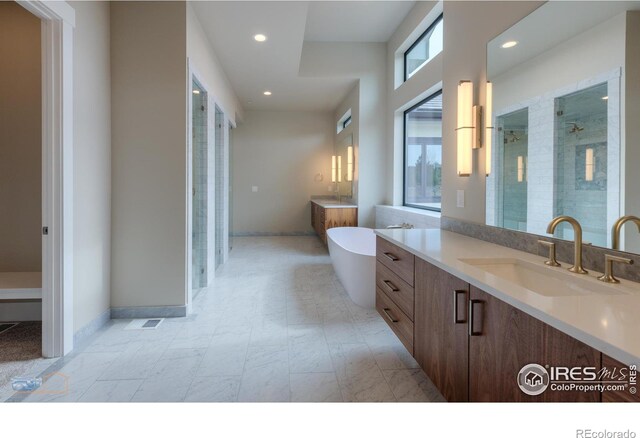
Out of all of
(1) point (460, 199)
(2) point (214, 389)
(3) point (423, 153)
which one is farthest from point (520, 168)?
(3) point (423, 153)

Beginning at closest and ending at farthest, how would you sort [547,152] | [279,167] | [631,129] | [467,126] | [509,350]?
[509,350] < [631,129] < [547,152] < [467,126] < [279,167]

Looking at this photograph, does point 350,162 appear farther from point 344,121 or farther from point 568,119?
point 568,119

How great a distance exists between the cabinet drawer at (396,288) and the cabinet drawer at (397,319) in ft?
0.12

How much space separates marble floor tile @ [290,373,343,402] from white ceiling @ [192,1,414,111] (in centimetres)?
311

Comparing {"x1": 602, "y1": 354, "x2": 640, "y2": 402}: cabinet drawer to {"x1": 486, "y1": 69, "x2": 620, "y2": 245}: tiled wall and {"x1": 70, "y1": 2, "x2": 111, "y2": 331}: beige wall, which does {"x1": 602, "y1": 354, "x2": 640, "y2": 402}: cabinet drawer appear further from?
{"x1": 70, "y1": 2, "x2": 111, "y2": 331}: beige wall

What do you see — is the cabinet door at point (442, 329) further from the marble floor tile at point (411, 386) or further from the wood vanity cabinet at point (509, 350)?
the marble floor tile at point (411, 386)

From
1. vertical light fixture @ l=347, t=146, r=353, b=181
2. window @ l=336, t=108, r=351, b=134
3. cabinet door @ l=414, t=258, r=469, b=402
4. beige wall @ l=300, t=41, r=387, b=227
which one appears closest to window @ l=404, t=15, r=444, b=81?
beige wall @ l=300, t=41, r=387, b=227

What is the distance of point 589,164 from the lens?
1.47m

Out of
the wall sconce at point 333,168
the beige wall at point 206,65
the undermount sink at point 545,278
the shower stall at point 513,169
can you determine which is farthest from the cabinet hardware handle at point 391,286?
the wall sconce at point 333,168

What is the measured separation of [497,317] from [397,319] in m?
1.00

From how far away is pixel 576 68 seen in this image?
154 cm

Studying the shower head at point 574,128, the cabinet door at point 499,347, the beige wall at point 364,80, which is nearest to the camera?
the cabinet door at point 499,347

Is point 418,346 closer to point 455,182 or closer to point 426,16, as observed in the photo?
point 455,182

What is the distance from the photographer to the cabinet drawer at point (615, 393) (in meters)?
0.75
